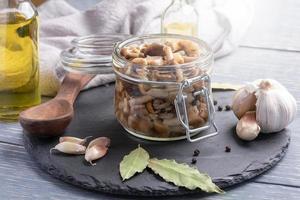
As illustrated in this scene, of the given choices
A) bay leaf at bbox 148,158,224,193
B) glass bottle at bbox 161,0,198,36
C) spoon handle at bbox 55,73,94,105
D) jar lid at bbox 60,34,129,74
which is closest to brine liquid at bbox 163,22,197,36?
glass bottle at bbox 161,0,198,36

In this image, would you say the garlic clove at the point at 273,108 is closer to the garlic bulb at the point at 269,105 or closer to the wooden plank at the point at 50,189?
the garlic bulb at the point at 269,105

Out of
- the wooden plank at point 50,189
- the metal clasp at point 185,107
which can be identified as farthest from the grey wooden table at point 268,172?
the metal clasp at point 185,107

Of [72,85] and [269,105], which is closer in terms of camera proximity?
[269,105]

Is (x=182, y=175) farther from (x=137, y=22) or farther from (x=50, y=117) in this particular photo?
(x=137, y=22)

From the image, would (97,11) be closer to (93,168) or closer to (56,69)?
(56,69)

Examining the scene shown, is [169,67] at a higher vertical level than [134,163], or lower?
higher

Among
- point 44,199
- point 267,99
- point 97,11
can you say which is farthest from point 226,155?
point 97,11

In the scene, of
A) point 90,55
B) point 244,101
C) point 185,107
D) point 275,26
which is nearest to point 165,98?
point 185,107
